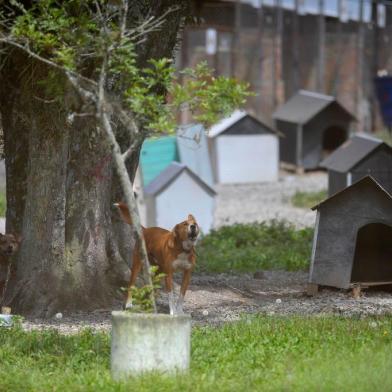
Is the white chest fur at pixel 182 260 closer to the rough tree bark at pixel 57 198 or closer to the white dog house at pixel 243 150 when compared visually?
the rough tree bark at pixel 57 198

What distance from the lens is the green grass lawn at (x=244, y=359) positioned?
6.39 metres

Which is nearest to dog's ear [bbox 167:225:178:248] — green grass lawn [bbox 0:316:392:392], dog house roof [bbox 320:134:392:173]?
green grass lawn [bbox 0:316:392:392]

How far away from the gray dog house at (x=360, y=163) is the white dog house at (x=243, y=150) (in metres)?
7.18

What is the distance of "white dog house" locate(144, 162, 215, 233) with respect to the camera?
591 inches

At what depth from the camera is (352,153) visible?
15.0 meters

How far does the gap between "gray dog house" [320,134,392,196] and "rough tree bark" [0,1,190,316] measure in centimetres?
434

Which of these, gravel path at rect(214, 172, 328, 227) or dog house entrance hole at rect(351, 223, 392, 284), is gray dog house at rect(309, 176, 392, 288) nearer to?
dog house entrance hole at rect(351, 223, 392, 284)

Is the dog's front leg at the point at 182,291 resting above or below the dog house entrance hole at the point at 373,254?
below

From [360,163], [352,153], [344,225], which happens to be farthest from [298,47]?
[344,225]

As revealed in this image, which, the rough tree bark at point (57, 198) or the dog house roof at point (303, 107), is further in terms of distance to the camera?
the dog house roof at point (303, 107)

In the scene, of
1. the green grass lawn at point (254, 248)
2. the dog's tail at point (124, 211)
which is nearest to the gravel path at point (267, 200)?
the green grass lawn at point (254, 248)

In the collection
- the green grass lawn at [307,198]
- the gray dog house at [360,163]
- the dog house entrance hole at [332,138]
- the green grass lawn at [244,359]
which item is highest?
the dog house entrance hole at [332,138]

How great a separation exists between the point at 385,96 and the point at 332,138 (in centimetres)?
269

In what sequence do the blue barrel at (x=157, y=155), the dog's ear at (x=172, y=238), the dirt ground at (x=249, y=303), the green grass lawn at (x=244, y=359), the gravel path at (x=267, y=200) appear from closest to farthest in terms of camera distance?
the green grass lawn at (x=244, y=359) → the dirt ground at (x=249, y=303) → the dog's ear at (x=172, y=238) → the gravel path at (x=267, y=200) → the blue barrel at (x=157, y=155)
